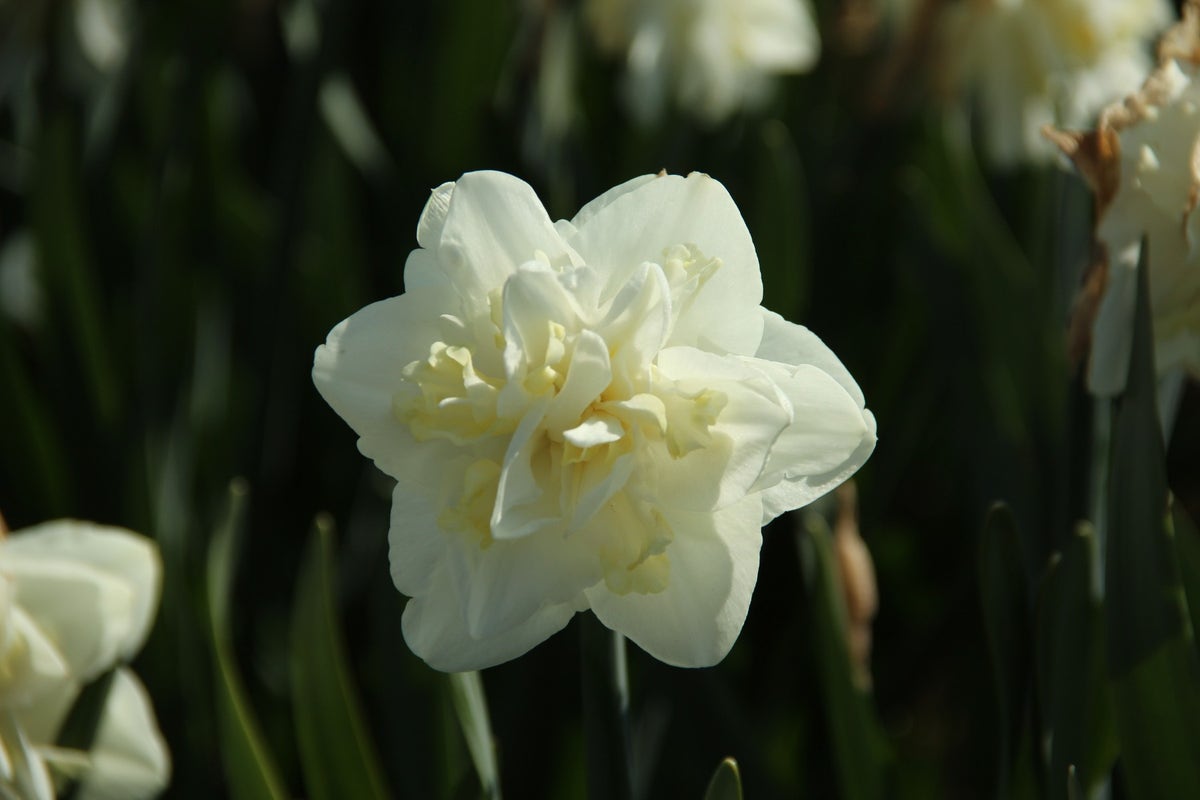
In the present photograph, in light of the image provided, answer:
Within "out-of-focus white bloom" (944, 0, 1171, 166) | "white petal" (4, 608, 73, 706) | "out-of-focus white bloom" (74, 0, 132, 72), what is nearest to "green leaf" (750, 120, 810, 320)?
"out-of-focus white bloom" (944, 0, 1171, 166)

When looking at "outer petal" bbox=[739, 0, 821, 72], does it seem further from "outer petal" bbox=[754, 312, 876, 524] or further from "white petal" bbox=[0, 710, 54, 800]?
"white petal" bbox=[0, 710, 54, 800]

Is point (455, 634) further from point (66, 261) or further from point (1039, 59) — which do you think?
point (1039, 59)

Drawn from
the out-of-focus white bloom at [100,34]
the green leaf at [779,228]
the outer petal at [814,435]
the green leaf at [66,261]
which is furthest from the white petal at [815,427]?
the out-of-focus white bloom at [100,34]

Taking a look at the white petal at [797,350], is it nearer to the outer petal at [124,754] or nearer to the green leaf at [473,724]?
the green leaf at [473,724]

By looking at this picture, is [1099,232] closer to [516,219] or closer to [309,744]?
[516,219]

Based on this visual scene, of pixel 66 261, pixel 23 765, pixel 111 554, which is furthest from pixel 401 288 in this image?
pixel 23 765

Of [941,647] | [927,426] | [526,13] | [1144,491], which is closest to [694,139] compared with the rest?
[526,13]

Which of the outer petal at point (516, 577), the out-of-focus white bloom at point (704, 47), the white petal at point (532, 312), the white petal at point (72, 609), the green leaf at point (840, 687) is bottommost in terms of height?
the green leaf at point (840, 687)
